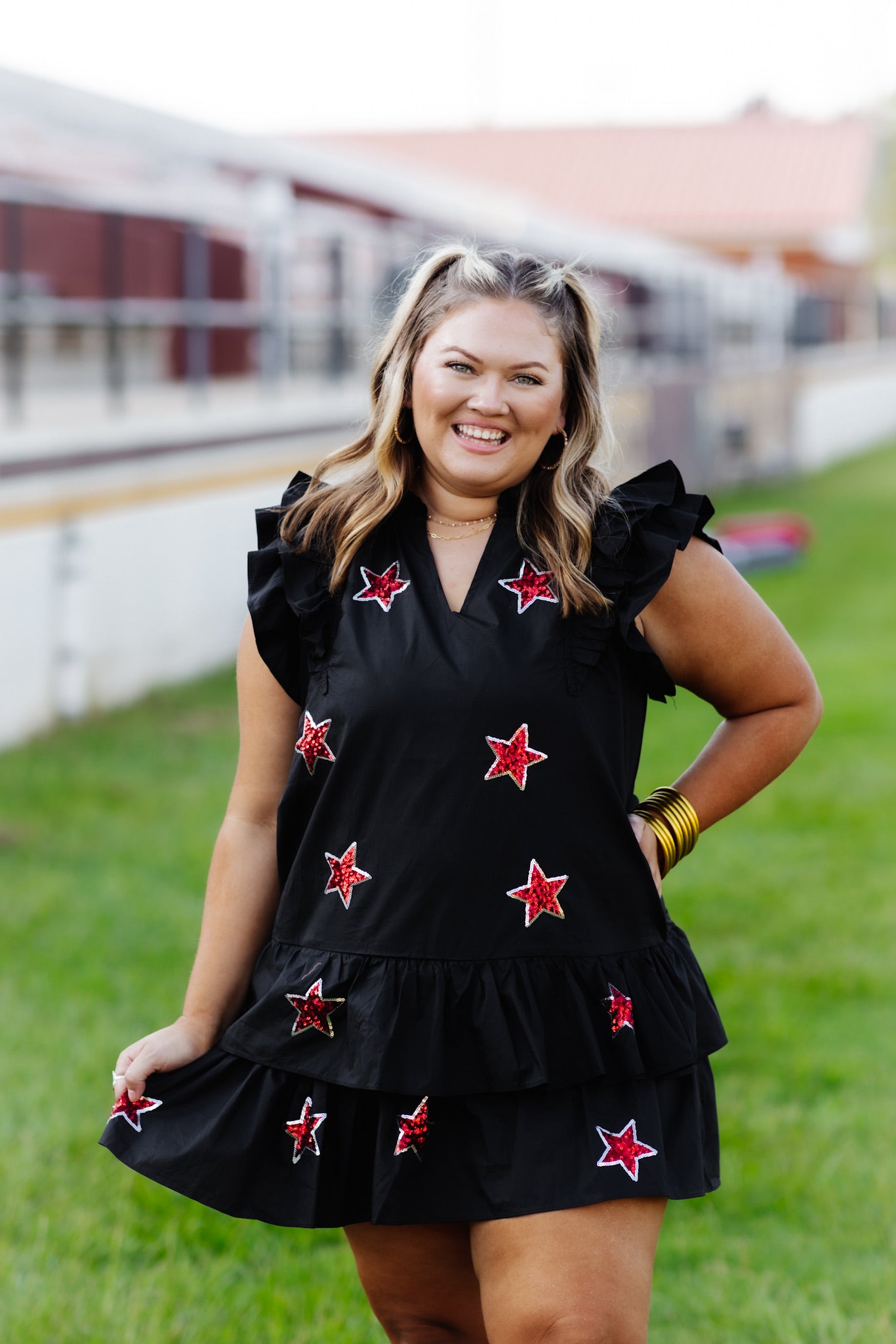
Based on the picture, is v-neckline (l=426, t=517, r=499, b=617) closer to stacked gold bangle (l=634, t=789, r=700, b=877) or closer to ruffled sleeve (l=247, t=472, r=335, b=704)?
ruffled sleeve (l=247, t=472, r=335, b=704)

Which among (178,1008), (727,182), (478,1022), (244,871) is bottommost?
(178,1008)

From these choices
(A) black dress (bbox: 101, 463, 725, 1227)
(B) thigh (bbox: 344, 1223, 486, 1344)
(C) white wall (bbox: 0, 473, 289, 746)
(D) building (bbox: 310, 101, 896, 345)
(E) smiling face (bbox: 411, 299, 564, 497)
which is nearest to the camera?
(A) black dress (bbox: 101, 463, 725, 1227)

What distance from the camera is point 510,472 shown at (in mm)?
2105

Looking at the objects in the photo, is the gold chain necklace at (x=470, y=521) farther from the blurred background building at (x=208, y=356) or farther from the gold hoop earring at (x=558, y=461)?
the blurred background building at (x=208, y=356)

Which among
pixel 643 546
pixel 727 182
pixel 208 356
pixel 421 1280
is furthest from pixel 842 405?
pixel 421 1280

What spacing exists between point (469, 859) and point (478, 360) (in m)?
0.63

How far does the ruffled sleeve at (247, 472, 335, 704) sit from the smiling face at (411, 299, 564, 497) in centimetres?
23

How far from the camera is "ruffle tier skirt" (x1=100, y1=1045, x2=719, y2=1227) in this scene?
6.39 feet

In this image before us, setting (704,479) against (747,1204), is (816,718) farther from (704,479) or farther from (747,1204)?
(704,479)

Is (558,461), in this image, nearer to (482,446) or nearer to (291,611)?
(482,446)

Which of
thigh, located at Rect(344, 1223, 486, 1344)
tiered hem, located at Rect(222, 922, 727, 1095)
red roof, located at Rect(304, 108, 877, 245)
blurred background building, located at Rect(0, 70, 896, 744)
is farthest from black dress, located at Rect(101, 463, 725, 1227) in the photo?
red roof, located at Rect(304, 108, 877, 245)

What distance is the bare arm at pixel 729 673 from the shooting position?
2.12 m

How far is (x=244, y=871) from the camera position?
88.1 inches

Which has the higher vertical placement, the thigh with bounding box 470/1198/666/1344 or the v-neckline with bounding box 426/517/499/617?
the v-neckline with bounding box 426/517/499/617
